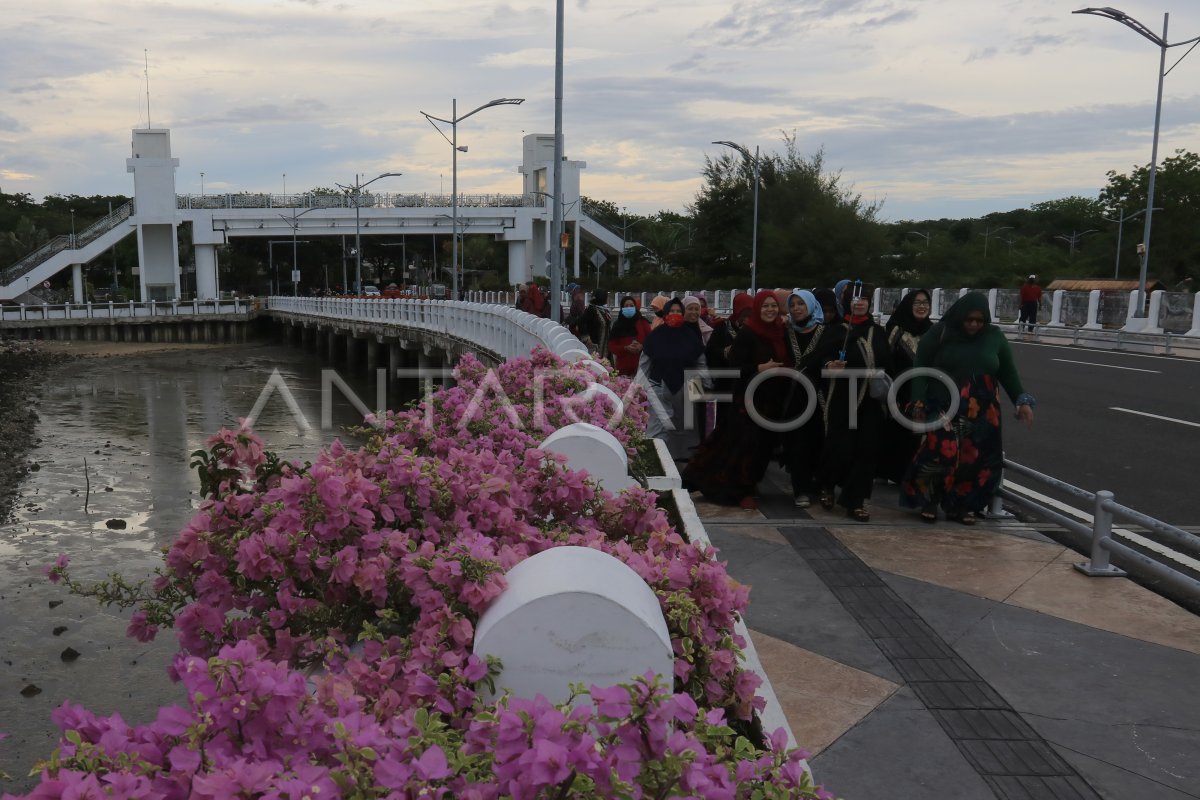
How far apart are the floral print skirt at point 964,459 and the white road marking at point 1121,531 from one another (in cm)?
89

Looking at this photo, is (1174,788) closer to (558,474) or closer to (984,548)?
(558,474)

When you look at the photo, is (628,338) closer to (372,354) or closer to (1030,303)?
(1030,303)

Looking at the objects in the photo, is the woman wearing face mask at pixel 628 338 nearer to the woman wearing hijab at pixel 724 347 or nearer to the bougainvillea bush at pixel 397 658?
the woman wearing hijab at pixel 724 347

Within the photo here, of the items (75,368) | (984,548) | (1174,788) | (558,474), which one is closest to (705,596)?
(558,474)

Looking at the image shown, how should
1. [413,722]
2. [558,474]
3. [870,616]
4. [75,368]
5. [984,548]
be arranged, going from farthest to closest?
[75,368] < [984,548] < [870,616] < [558,474] < [413,722]

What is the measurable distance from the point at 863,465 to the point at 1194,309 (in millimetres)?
22630

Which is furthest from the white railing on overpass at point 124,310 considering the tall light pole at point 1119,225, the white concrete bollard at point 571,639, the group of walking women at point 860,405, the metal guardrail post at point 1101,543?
the white concrete bollard at point 571,639

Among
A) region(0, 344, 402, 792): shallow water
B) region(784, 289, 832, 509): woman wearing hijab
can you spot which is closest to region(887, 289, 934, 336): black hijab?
region(784, 289, 832, 509): woman wearing hijab

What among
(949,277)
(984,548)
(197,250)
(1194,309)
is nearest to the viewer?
(984,548)

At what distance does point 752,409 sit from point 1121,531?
2.76 meters

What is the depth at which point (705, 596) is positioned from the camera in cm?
312

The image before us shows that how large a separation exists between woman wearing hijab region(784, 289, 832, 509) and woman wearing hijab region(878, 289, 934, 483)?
553 mm

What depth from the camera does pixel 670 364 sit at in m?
10.1

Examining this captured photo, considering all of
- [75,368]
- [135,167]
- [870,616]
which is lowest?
[75,368]
